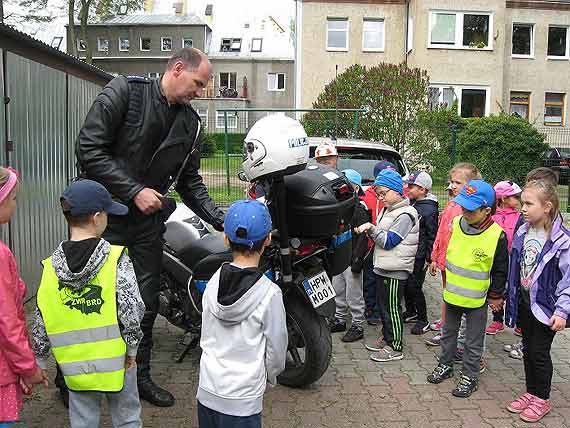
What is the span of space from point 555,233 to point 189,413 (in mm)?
2661

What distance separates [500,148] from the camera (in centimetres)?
1680

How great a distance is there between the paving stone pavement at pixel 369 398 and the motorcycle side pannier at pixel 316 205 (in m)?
1.19

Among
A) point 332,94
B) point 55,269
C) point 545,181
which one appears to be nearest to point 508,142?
point 332,94

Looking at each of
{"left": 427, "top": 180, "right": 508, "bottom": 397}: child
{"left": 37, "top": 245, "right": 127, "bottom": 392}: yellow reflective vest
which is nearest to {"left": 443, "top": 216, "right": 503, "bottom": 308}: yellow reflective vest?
{"left": 427, "top": 180, "right": 508, "bottom": 397}: child

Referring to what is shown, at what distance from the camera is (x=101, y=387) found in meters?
2.95

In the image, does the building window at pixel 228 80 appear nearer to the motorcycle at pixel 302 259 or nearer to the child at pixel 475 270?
the motorcycle at pixel 302 259

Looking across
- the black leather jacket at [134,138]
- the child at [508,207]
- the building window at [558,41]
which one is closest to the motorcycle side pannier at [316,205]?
the black leather jacket at [134,138]

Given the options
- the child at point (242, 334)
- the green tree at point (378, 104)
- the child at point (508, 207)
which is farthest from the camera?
the green tree at point (378, 104)

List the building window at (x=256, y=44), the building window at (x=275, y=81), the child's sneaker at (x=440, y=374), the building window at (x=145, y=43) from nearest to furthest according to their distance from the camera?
the child's sneaker at (x=440, y=374) → the building window at (x=275, y=81) → the building window at (x=256, y=44) → the building window at (x=145, y=43)

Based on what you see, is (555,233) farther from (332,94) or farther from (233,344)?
(332,94)

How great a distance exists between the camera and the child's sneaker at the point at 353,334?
217 inches

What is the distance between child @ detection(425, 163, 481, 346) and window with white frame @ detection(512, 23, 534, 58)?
2837cm

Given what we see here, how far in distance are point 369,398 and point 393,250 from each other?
1.22 meters

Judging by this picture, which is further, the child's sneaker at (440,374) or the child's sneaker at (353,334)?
the child's sneaker at (353,334)
